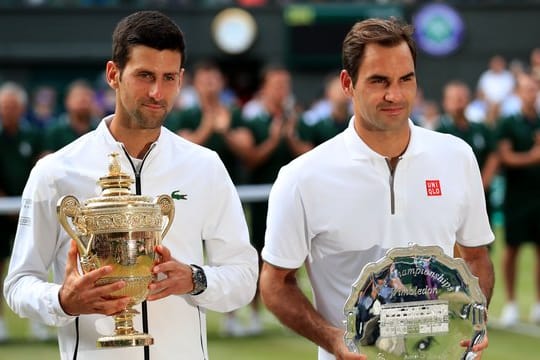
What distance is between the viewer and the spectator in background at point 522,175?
11.5 m

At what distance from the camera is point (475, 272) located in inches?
179

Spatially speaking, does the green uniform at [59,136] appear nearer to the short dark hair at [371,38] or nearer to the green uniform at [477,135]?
the green uniform at [477,135]

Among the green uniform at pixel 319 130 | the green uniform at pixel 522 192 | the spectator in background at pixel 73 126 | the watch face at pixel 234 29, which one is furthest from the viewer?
the watch face at pixel 234 29

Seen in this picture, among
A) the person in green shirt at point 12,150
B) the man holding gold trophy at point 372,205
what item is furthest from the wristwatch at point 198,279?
the person in green shirt at point 12,150

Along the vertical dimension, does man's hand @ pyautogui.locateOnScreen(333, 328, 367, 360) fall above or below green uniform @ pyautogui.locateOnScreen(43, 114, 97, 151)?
below

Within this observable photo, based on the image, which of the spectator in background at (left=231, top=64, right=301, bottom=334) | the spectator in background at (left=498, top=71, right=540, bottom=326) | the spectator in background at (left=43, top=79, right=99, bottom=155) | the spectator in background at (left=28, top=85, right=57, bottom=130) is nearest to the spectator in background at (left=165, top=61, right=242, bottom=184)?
the spectator in background at (left=231, top=64, right=301, bottom=334)

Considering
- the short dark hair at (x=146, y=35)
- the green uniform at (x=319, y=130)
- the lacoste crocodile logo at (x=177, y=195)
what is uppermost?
the short dark hair at (x=146, y=35)

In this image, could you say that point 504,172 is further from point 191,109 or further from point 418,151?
point 418,151

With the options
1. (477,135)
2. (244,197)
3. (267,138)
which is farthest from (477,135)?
(244,197)

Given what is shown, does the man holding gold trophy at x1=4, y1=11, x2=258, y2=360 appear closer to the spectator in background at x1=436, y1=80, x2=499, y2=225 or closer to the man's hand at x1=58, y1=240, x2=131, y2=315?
the man's hand at x1=58, y1=240, x2=131, y2=315

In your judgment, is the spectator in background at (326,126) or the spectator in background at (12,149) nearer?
the spectator in background at (12,149)

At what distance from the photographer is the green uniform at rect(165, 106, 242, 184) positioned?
11.2 meters

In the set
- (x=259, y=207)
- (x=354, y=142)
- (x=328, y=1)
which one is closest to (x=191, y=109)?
(x=259, y=207)

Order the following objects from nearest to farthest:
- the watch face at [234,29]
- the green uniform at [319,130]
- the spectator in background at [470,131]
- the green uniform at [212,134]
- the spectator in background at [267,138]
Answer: the spectator in background at [470,131]
the green uniform at [212,134]
the spectator in background at [267,138]
the green uniform at [319,130]
the watch face at [234,29]
